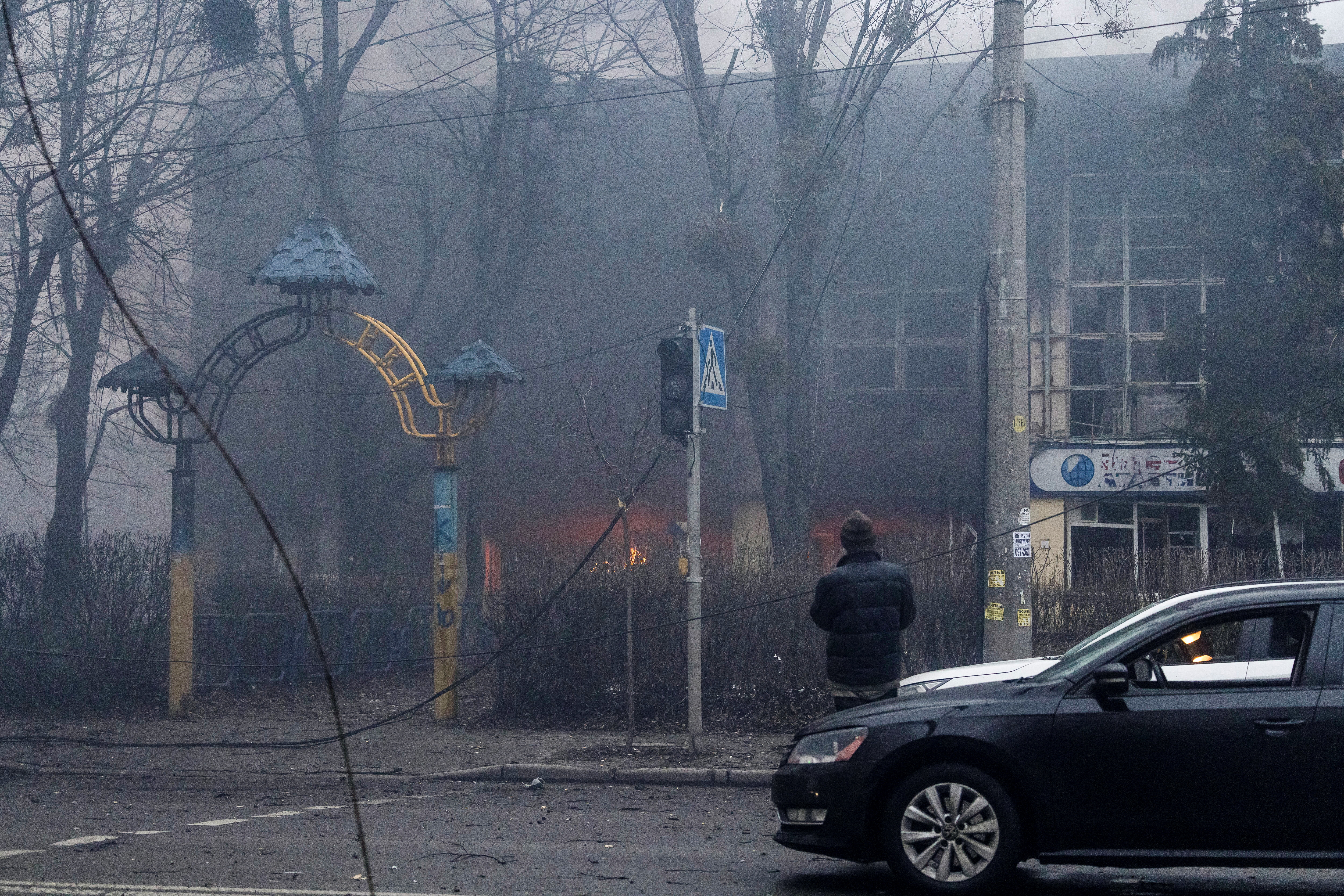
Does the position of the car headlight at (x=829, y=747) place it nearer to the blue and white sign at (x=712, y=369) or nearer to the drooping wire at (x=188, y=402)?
the drooping wire at (x=188, y=402)


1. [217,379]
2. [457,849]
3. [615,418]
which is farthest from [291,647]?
[615,418]

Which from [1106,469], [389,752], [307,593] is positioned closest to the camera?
[389,752]

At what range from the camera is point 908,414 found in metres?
26.6

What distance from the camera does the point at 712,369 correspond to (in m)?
10.8

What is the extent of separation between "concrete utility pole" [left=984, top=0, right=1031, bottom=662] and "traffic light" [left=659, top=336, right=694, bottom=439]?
2744mm

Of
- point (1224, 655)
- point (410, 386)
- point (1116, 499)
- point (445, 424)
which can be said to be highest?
point (410, 386)

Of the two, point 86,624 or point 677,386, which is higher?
point 677,386

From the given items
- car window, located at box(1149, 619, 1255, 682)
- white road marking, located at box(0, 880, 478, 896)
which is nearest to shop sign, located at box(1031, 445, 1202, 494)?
car window, located at box(1149, 619, 1255, 682)

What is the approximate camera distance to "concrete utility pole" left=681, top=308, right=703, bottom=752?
33.6 ft

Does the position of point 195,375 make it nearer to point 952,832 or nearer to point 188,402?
point 188,402

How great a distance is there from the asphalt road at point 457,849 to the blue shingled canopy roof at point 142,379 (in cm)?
499

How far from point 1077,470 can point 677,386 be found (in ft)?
51.1

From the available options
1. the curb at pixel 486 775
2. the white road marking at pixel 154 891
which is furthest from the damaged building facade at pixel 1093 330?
the white road marking at pixel 154 891

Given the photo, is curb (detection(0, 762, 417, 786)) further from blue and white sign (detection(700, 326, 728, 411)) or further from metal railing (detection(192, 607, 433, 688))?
blue and white sign (detection(700, 326, 728, 411))
